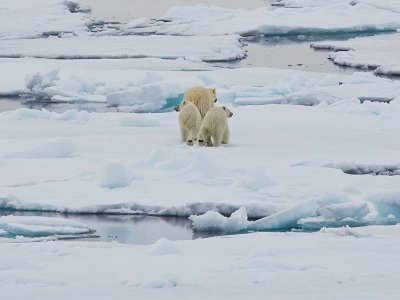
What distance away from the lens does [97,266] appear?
5363 mm

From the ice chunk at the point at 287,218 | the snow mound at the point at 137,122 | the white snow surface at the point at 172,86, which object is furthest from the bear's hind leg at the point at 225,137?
the white snow surface at the point at 172,86

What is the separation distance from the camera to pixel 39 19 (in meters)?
26.3

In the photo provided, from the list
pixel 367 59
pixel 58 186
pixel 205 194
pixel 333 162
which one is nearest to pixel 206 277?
pixel 205 194

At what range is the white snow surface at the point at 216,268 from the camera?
4656 millimetres

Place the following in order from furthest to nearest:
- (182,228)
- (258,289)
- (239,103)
A: (239,103) → (182,228) → (258,289)

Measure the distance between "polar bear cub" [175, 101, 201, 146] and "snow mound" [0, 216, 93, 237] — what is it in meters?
2.96

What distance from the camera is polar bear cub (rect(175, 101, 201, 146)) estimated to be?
9.61 meters

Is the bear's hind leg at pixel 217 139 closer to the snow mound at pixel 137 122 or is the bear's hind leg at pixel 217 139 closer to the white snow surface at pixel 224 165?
the white snow surface at pixel 224 165

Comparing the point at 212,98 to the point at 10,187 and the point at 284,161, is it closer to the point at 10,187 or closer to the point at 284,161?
the point at 284,161

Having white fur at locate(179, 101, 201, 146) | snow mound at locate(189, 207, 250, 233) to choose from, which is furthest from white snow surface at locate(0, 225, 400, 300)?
white fur at locate(179, 101, 201, 146)

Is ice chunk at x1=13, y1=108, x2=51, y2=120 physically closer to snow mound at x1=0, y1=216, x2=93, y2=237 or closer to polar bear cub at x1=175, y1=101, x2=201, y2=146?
polar bear cub at x1=175, y1=101, x2=201, y2=146

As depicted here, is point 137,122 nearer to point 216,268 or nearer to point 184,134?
point 184,134

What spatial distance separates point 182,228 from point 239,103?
7113 millimetres

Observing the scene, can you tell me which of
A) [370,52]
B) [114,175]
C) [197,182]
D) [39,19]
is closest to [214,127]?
[197,182]
